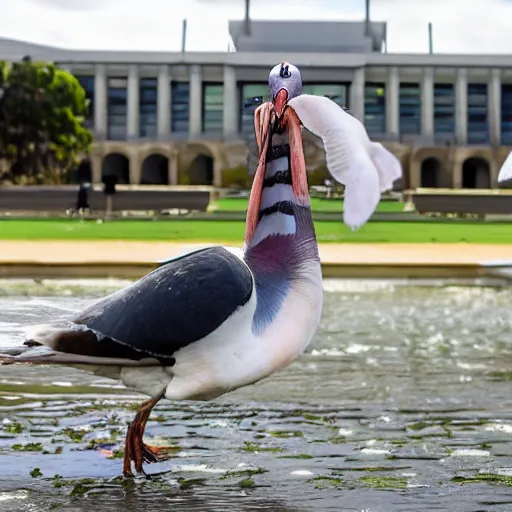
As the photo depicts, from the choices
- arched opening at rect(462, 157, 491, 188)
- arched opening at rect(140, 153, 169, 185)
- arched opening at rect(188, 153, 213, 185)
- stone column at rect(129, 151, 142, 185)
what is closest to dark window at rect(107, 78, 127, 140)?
arched opening at rect(140, 153, 169, 185)

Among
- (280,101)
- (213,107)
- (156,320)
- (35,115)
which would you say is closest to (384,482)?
(156,320)

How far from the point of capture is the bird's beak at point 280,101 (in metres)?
3.89

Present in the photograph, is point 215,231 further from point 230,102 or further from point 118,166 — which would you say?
point 118,166

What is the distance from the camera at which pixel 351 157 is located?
362 cm

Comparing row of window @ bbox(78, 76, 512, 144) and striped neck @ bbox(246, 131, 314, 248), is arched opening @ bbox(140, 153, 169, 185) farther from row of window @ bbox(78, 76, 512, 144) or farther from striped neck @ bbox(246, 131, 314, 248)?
striped neck @ bbox(246, 131, 314, 248)

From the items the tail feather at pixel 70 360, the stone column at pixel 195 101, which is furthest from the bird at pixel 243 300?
the stone column at pixel 195 101

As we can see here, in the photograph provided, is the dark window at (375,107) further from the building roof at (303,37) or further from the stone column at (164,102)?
the stone column at (164,102)

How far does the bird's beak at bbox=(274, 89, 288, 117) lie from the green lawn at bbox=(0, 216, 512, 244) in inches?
630

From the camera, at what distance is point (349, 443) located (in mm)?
5020

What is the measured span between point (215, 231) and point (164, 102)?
54874 mm

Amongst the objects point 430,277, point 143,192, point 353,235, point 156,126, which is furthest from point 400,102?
point 430,277

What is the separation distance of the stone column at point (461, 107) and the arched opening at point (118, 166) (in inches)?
903

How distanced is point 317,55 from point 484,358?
72253mm

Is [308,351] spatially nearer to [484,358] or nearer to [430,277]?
[484,358]
